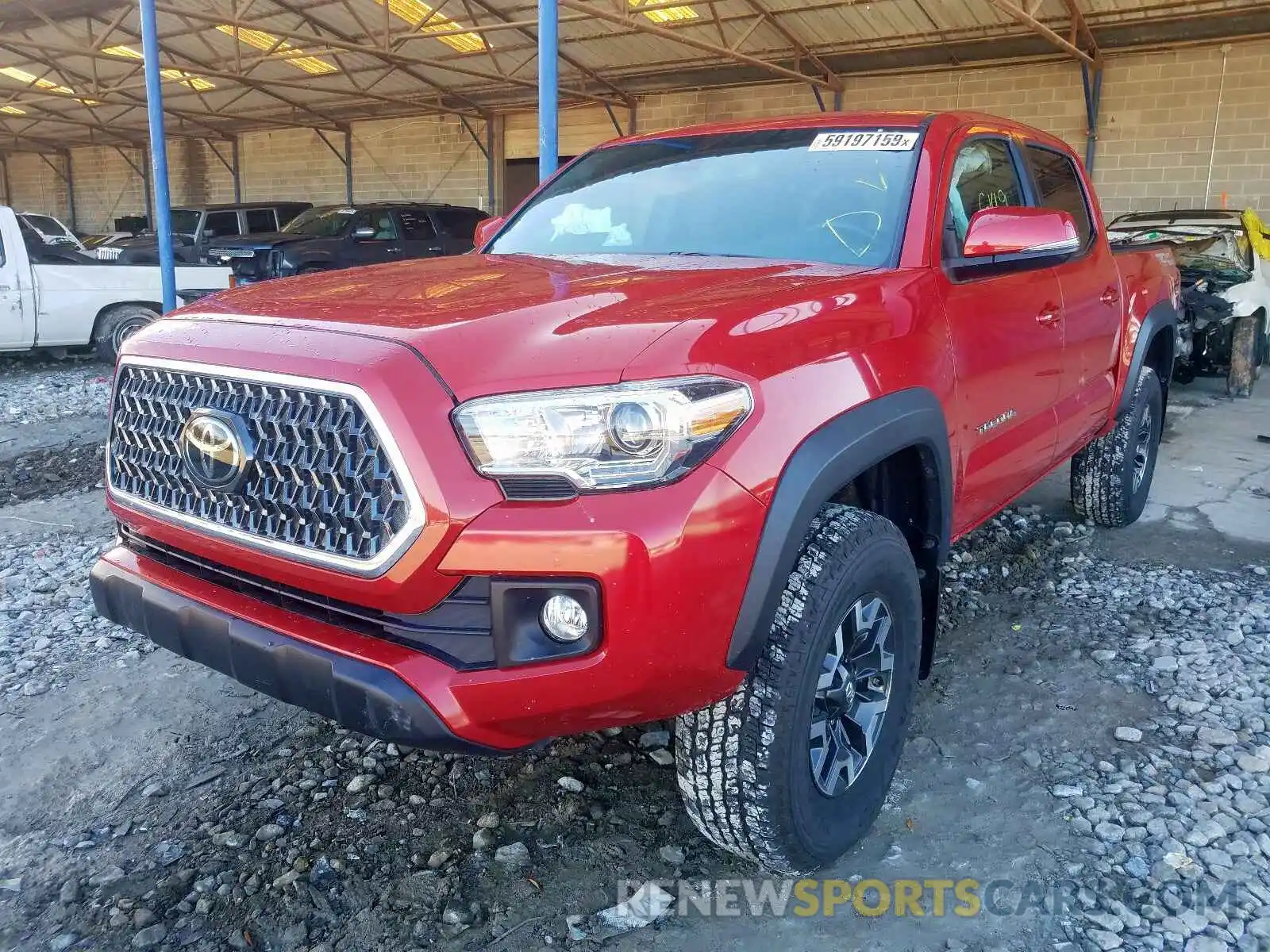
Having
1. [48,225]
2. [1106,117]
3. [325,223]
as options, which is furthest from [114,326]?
[1106,117]

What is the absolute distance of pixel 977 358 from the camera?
9.20ft

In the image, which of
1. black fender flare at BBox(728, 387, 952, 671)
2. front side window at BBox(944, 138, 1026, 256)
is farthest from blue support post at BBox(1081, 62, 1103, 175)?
black fender flare at BBox(728, 387, 952, 671)

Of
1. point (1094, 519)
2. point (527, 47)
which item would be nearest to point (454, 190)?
point (527, 47)

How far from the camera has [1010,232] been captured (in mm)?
2688

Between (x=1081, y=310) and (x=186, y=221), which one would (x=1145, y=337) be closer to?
(x=1081, y=310)

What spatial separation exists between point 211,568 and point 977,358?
7.04 feet

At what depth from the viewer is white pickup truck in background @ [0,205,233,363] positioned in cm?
895

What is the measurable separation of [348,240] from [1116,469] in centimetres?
Answer: 1011

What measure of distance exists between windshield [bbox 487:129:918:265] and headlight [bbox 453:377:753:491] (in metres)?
1.15

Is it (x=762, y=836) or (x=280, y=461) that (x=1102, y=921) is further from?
(x=280, y=461)

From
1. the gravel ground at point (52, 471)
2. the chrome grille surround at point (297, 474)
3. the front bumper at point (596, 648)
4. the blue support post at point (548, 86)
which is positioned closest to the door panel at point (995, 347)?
the front bumper at point (596, 648)

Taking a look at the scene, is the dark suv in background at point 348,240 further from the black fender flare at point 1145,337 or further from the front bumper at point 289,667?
the front bumper at point 289,667

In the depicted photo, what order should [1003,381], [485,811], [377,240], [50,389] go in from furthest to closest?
[377,240]
[50,389]
[1003,381]
[485,811]

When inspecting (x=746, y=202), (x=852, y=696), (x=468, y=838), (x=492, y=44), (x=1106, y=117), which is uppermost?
(x=492, y=44)
